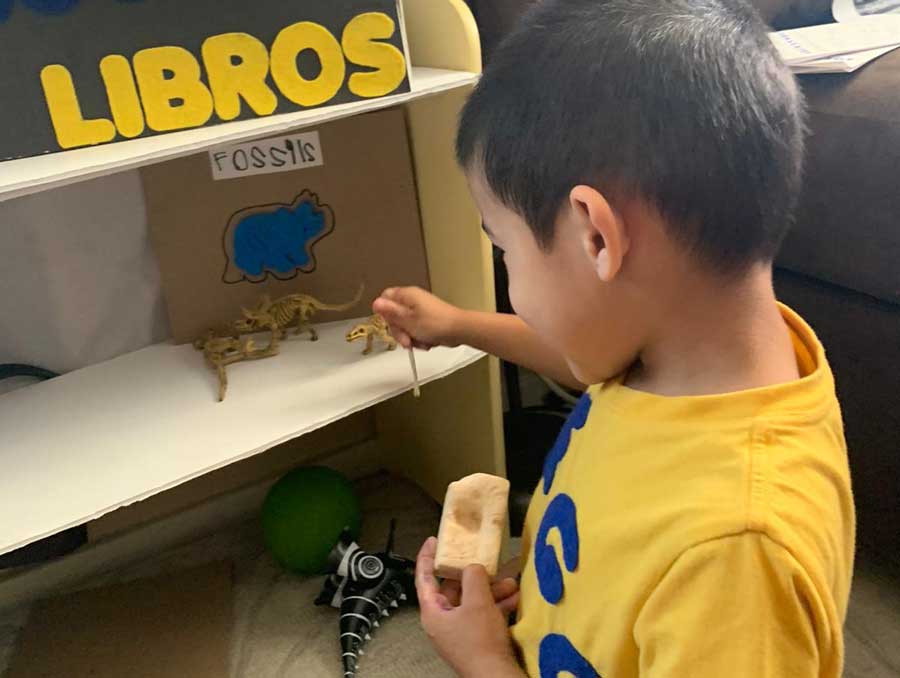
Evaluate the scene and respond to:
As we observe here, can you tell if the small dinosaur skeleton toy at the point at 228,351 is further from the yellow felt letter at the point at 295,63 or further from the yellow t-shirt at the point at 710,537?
the yellow t-shirt at the point at 710,537

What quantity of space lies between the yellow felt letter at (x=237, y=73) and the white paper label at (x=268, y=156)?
0.72 feet

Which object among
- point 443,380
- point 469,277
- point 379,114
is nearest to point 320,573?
point 443,380

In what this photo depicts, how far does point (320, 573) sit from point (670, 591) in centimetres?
80

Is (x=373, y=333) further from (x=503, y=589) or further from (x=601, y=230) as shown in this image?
(x=601, y=230)

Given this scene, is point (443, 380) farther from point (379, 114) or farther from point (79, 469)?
point (79, 469)

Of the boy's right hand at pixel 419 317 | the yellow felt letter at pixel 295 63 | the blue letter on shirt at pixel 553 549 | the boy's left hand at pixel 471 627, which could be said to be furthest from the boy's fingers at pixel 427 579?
the yellow felt letter at pixel 295 63

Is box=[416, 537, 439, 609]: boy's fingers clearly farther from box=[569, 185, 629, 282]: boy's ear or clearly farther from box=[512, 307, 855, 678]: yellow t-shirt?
box=[569, 185, 629, 282]: boy's ear

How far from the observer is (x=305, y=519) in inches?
46.5

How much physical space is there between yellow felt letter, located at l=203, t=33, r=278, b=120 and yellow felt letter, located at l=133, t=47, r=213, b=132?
1 cm

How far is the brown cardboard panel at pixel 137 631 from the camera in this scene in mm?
1088

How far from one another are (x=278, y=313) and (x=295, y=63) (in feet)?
1.14

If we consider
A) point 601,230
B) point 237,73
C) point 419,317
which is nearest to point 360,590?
point 419,317

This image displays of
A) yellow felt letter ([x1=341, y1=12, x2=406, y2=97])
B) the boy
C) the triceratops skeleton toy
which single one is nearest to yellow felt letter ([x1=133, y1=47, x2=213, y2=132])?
yellow felt letter ([x1=341, y1=12, x2=406, y2=97])

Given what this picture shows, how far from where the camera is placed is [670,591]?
0.49 meters
